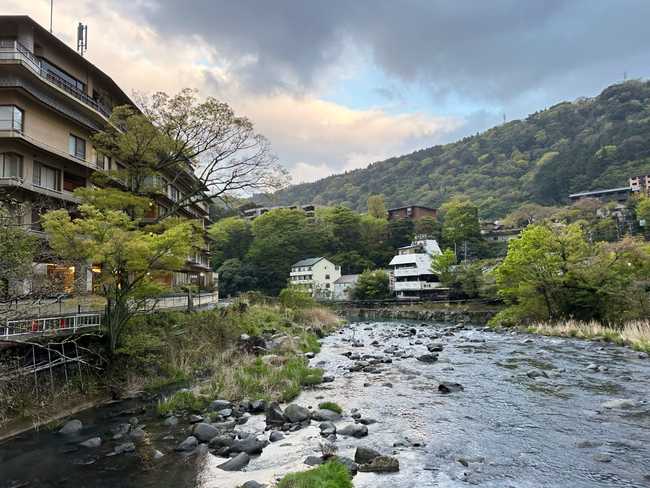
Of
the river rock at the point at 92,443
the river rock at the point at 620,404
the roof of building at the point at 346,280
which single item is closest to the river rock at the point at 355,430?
the river rock at the point at 92,443

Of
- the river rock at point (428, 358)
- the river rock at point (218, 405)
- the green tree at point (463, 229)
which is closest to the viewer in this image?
the river rock at point (218, 405)

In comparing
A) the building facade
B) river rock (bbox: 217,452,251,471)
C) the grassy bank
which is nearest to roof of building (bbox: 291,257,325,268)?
the building facade

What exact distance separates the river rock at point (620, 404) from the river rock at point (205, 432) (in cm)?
1150

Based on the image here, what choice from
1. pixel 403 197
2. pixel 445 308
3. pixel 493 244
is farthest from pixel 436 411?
pixel 403 197

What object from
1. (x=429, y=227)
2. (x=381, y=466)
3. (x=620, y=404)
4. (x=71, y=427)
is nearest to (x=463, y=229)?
(x=429, y=227)

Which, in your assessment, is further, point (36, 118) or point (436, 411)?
point (36, 118)

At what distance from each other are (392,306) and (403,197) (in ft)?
261

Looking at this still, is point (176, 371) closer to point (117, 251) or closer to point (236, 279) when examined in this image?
point (117, 251)

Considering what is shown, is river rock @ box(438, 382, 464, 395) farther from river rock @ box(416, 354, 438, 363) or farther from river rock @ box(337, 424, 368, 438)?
river rock @ box(416, 354, 438, 363)

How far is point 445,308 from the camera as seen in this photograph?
182 ft

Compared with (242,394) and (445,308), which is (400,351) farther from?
(445,308)

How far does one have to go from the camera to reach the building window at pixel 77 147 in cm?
2531

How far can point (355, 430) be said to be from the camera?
11352 millimetres

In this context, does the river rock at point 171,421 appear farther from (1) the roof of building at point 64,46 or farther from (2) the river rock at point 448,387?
(1) the roof of building at point 64,46
